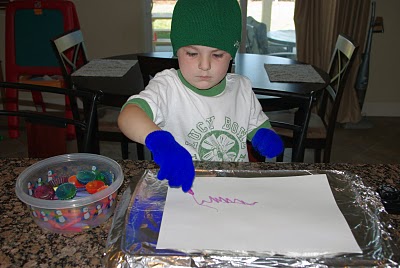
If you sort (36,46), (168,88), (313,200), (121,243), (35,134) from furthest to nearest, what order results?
(36,46), (35,134), (168,88), (313,200), (121,243)

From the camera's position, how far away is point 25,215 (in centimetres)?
61

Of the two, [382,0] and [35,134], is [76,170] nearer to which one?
[35,134]

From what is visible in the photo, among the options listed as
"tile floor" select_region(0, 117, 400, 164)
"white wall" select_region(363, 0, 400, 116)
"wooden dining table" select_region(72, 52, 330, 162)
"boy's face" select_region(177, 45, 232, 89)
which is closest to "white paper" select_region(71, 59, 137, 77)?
"wooden dining table" select_region(72, 52, 330, 162)

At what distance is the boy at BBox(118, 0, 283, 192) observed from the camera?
2.00ft

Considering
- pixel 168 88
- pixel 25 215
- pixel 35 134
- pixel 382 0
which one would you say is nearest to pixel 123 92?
pixel 168 88

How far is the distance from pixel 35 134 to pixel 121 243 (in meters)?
1.87

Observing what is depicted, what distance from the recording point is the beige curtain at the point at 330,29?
119 inches

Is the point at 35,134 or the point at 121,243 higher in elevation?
the point at 121,243

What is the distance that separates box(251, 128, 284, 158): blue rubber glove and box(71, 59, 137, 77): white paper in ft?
3.62

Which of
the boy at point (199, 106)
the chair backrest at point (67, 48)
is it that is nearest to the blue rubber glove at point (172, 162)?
the boy at point (199, 106)

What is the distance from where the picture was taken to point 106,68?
6.39ft

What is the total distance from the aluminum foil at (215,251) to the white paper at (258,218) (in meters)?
0.01

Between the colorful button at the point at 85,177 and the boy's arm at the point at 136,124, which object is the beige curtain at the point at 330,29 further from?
the colorful button at the point at 85,177

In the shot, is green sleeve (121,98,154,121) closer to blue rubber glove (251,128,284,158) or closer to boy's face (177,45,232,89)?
boy's face (177,45,232,89)
